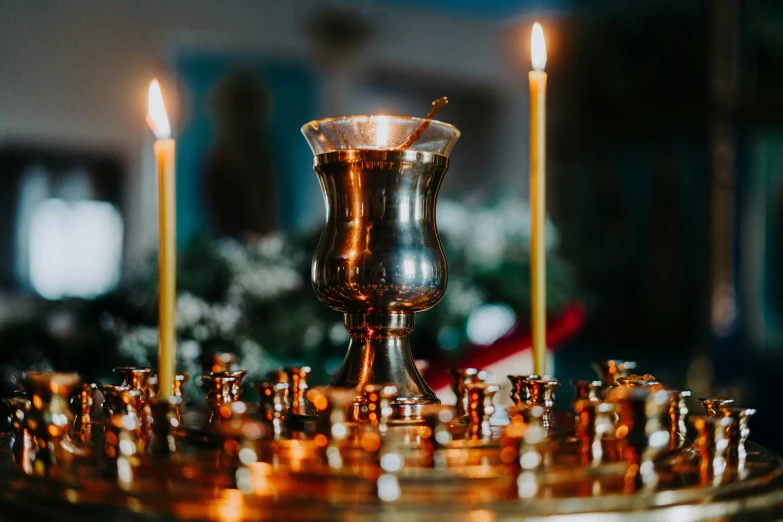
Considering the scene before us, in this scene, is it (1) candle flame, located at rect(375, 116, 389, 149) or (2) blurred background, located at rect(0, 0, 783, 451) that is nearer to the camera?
(1) candle flame, located at rect(375, 116, 389, 149)

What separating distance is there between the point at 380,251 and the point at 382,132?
93mm

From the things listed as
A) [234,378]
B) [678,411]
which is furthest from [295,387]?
[678,411]

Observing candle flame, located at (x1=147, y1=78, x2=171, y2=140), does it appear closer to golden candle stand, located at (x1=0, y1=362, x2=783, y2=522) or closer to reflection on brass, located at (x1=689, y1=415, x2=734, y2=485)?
golden candle stand, located at (x1=0, y1=362, x2=783, y2=522)

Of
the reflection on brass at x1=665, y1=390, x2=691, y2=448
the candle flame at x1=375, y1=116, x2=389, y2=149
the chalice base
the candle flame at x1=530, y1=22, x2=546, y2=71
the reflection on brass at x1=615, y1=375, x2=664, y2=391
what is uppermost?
the candle flame at x1=530, y1=22, x2=546, y2=71

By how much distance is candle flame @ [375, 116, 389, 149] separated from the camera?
1.96 ft

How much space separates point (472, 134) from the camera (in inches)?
185

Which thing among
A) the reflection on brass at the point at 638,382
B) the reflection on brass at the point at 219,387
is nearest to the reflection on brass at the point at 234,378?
the reflection on brass at the point at 219,387

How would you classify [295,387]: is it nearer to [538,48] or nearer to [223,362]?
[223,362]

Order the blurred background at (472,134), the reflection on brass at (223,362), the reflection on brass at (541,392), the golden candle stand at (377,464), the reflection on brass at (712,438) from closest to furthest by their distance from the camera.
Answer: the golden candle stand at (377,464), the reflection on brass at (712,438), the reflection on brass at (541,392), the reflection on brass at (223,362), the blurred background at (472,134)

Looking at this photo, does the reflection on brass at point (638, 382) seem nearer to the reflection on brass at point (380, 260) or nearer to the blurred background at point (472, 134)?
the reflection on brass at point (380, 260)

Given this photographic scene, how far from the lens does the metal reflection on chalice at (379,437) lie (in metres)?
0.38

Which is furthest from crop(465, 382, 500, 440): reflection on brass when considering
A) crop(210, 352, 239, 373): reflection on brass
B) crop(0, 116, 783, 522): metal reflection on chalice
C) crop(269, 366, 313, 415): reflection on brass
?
crop(210, 352, 239, 373): reflection on brass

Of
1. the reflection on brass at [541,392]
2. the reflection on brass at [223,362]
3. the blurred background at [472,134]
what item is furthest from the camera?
the blurred background at [472,134]

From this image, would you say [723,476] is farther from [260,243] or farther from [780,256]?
[780,256]
